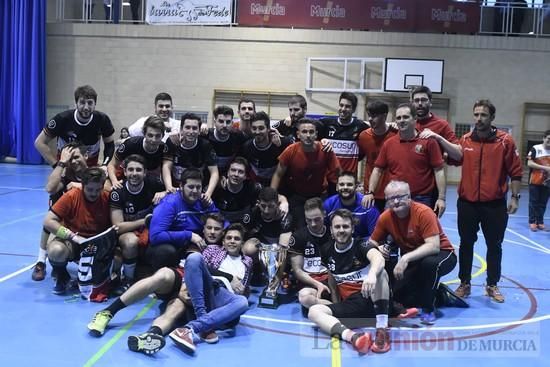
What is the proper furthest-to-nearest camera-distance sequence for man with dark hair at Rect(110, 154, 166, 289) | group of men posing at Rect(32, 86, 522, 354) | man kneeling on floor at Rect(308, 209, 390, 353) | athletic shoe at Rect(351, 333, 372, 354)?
1. man with dark hair at Rect(110, 154, 166, 289)
2. group of men posing at Rect(32, 86, 522, 354)
3. man kneeling on floor at Rect(308, 209, 390, 353)
4. athletic shoe at Rect(351, 333, 372, 354)

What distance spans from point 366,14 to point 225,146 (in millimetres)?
12005

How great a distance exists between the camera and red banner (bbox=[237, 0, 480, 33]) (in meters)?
16.1

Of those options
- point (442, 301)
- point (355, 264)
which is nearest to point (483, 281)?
point (442, 301)

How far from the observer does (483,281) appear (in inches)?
247

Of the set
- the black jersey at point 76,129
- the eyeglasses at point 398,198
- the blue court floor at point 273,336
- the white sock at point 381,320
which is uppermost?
the black jersey at point 76,129

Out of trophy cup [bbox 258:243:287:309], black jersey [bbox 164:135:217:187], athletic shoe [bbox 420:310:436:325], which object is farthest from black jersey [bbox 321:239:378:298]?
black jersey [bbox 164:135:217:187]

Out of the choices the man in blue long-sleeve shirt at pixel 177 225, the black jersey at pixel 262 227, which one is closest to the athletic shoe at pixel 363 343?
the man in blue long-sleeve shirt at pixel 177 225

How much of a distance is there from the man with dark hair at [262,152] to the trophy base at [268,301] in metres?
1.59

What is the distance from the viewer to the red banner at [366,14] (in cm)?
1612

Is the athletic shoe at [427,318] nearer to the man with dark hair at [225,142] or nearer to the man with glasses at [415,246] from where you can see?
the man with glasses at [415,246]

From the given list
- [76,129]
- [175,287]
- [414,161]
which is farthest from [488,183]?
[76,129]

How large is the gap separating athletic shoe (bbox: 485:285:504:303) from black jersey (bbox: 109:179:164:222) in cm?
376

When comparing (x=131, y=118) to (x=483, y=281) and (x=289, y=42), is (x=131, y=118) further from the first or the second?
(x=483, y=281)

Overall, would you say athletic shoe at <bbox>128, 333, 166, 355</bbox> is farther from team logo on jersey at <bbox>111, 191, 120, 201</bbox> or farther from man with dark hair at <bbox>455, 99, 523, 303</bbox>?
man with dark hair at <bbox>455, 99, 523, 303</bbox>
